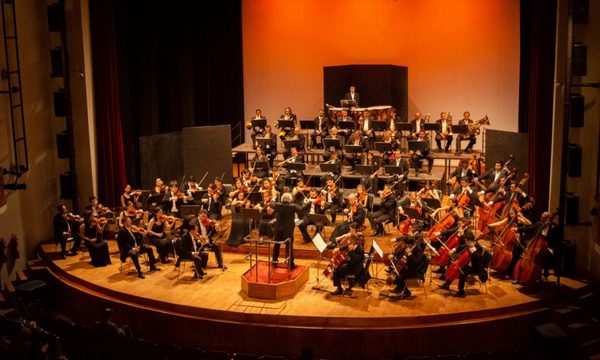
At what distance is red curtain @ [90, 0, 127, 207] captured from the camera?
44.4 ft

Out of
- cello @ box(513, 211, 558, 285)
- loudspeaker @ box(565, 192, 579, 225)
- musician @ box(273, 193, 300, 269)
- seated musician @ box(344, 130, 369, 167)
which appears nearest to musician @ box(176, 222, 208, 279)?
musician @ box(273, 193, 300, 269)

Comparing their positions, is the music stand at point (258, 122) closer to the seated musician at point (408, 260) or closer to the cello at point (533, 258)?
the seated musician at point (408, 260)

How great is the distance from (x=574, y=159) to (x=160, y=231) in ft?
22.0

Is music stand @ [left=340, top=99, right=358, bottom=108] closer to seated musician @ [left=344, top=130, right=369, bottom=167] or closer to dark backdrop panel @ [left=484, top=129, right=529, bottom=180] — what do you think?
seated musician @ [left=344, top=130, right=369, bottom=167]

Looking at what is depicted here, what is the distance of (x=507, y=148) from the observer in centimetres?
1487

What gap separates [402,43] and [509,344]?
11.3 m

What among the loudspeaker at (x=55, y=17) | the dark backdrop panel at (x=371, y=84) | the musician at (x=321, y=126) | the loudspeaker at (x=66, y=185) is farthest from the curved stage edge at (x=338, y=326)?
the dark backdrop panel at (x=371, y=84)

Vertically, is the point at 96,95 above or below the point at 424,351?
above

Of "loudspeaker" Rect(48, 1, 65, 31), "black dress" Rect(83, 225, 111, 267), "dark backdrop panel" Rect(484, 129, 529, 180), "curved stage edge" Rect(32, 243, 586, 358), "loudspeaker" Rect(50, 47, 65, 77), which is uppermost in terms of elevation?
"loudspeaker" Rect(48, 1, 65, 31)

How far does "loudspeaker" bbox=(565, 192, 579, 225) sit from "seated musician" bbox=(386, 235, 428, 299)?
254 cm

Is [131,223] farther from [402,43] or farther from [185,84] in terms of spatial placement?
[402,43]

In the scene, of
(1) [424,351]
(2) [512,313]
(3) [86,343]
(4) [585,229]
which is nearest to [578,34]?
(4) [585,229]

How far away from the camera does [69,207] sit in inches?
536

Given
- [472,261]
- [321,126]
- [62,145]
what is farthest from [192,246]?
[321,126]
